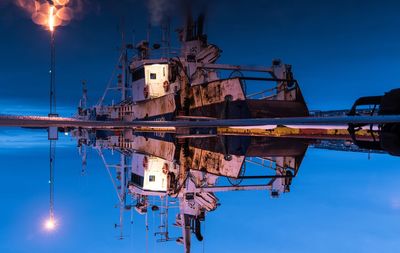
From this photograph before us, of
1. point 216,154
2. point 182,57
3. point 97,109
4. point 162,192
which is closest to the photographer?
point 216,154

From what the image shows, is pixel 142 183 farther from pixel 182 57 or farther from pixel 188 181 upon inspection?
pixel 182 57

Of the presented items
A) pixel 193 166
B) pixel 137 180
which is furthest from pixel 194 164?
pixel 137 180

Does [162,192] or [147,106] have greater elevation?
[147,106]

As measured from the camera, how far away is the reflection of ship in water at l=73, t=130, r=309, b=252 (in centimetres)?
777

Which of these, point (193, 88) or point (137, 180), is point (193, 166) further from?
point (137, 180)

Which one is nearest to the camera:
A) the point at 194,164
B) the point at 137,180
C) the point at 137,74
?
the point at 194,164

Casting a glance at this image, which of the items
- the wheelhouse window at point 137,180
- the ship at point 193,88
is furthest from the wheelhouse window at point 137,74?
the wheelhouse window at point 137,180

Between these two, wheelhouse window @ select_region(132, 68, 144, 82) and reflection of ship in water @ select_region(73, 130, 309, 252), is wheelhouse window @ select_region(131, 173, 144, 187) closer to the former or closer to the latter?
reflection of ship in water @ select_region(73, 130, 309, 252)

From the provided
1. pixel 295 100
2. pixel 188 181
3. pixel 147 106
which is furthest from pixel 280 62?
pixel 147 106

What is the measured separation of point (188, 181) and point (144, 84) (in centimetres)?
570

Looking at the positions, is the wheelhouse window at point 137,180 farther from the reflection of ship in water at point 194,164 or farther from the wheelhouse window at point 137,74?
the wheelhouse window at point 137,74

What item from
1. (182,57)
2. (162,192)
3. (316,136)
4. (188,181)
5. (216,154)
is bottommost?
(162,192)

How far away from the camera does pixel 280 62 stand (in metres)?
10.9

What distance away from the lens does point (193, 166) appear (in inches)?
386
